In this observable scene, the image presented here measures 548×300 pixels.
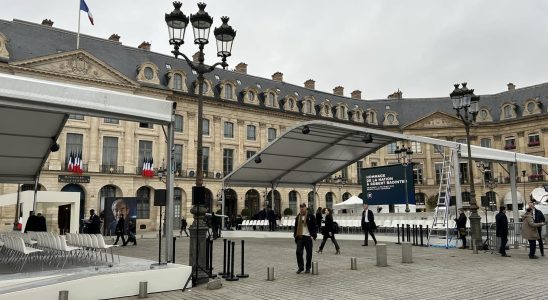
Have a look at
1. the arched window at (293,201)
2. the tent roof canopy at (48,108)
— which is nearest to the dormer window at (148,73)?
the arched window at (293,201)

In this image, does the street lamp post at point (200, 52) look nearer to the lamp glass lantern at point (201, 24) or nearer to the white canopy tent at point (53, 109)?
the lamp glass lantern at point (201, 24)

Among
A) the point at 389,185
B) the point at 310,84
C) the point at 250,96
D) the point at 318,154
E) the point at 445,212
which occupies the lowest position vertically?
the point at 445,212

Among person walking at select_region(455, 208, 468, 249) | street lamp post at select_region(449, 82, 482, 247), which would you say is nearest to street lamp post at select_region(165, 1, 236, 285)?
street lamp post at select_region(449, 82, 482, 247)

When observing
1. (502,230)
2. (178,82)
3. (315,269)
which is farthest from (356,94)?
(315,269)

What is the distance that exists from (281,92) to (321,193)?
13116 millimetres

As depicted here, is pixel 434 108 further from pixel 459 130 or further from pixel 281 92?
pixel 281 92

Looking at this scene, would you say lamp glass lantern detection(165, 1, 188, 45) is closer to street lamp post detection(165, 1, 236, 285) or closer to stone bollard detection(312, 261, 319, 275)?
street lamp post detection(165, 1, 236, 285)

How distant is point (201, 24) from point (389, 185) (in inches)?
752

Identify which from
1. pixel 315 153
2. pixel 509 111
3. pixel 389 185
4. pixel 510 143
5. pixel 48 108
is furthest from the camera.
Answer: pixel 509 111

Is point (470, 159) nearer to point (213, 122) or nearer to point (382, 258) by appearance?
point (382, 258)

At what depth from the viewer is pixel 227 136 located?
47.6 m

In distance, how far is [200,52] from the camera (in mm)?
10078

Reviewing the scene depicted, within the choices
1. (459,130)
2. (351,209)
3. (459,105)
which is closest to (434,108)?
(459,130)

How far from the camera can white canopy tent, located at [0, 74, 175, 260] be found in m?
8.31
